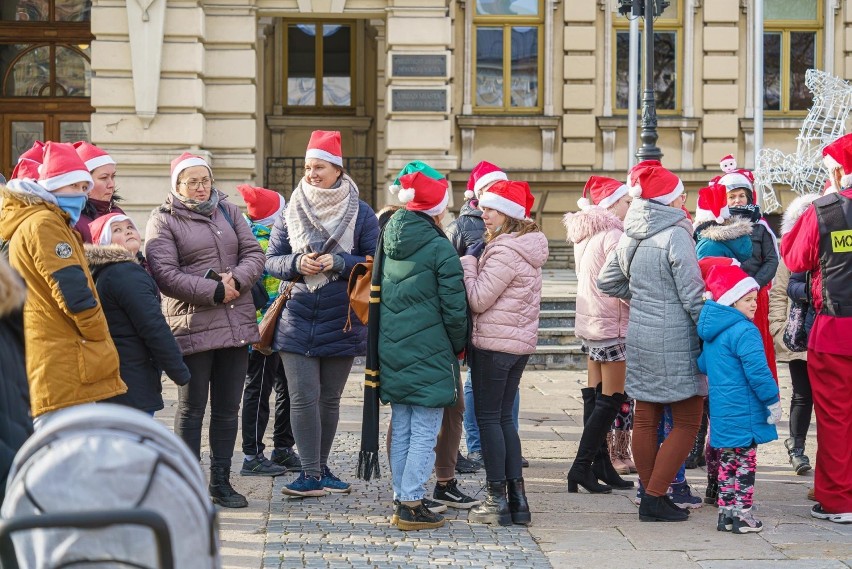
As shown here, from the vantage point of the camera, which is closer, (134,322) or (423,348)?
(134,322)

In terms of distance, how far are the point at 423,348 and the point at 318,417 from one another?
1.01m

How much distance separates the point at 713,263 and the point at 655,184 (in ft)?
1.80

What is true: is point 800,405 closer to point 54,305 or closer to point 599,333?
point 599,333

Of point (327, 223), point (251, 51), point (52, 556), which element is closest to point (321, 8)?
point (251, 51)

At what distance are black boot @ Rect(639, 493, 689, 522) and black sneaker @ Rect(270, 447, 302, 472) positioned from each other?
2.47 meters

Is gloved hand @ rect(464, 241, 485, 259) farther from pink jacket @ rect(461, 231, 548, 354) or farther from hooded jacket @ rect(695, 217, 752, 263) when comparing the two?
hooded jacket @ rect(695, 217, 752, 263)

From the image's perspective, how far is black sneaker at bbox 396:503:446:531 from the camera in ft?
22.2

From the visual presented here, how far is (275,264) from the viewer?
25.1 ft

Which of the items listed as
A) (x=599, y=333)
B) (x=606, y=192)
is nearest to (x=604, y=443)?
(x=599, y=333)

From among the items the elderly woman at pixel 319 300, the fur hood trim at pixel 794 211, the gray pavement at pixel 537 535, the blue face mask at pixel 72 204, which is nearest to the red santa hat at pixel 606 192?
the fur hood trim at pixel 794 211

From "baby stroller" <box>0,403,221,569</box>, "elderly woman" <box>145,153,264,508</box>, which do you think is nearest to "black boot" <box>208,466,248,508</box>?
"elderly woman" <box>145,153,264,508</box>

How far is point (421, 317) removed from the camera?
6.79m

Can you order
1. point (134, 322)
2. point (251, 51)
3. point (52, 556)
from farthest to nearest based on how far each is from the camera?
point (251, 51) → point (134, 322) → point (52, 556)

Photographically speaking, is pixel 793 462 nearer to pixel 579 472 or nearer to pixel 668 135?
pixel 579 472
